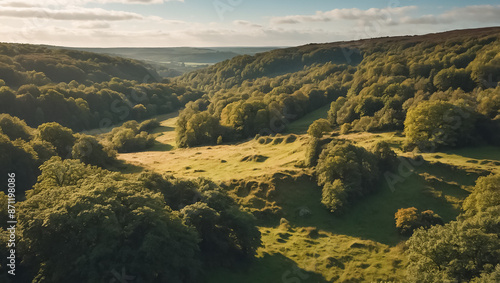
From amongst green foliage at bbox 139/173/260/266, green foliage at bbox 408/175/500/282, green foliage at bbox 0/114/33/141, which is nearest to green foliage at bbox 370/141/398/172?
green foliage at bbox 408/175/500/282

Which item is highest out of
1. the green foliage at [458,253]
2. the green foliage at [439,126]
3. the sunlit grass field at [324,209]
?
the green foliage at [439,126]

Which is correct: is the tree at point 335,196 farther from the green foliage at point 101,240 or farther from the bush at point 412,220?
the green foliage at point 101,240

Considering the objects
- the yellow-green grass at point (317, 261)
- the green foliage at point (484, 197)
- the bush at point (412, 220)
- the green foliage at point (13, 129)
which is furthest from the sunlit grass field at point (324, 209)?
the green foliage at point (13, 129)

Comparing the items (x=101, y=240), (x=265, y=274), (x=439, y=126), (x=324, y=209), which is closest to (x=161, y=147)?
(x=324, y=209)

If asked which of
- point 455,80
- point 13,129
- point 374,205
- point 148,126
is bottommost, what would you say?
point 148,126

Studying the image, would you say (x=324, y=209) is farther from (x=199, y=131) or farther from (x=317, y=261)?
(x=199, y=131)

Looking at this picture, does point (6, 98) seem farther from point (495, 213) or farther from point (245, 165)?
point (495, 213)
